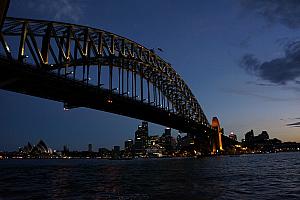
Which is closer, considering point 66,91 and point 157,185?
point 157,185

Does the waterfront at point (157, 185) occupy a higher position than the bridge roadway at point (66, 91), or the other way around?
the bridge roadway at point (66, 91)

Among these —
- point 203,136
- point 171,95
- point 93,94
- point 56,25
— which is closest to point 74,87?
point 93,94

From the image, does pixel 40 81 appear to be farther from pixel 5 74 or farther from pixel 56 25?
pixel 56 25

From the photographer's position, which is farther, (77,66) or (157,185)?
(77,66)

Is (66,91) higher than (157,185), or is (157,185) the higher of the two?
(66,91)

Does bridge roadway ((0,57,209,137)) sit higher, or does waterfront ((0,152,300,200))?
bridge roadway ((0,57,209,137))

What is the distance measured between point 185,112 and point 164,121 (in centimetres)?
2600

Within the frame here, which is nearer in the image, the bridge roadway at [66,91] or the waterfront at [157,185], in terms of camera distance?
the waterfront at [157,185]

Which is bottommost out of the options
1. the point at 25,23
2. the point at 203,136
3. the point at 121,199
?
A: the point at 121,199

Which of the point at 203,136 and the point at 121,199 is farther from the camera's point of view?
the point at 203,136

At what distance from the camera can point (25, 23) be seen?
45.3 m

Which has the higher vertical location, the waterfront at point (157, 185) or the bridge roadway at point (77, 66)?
the bridge roadway at point (77, 66)

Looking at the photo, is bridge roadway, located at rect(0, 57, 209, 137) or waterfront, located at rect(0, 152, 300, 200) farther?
bridge roadway, located at rect(0, 57, 209, 137)

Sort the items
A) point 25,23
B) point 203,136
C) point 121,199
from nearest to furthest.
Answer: point 121,199 < point 25,23 < point 203,136
